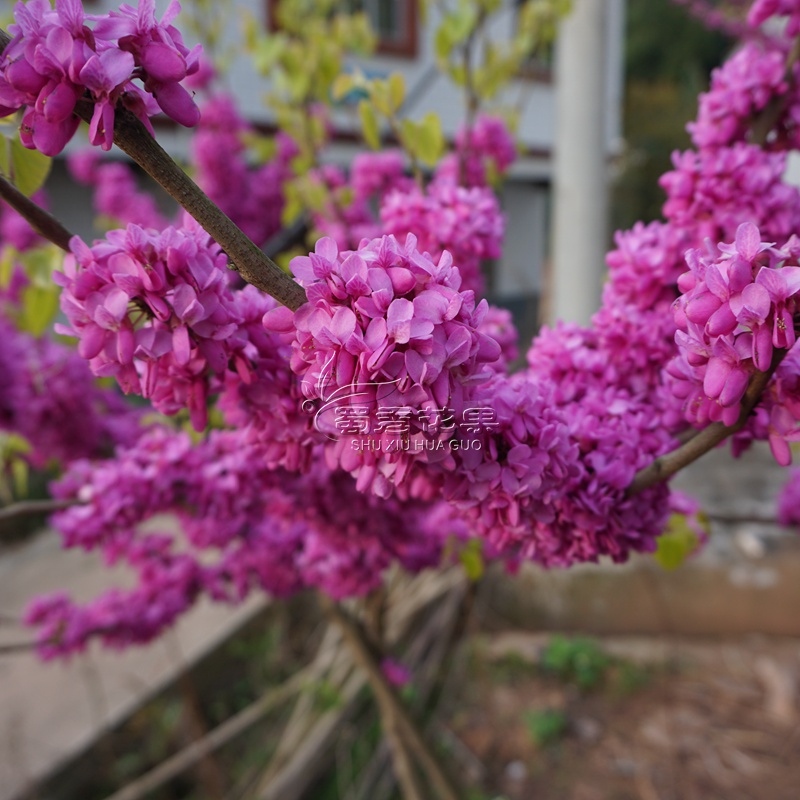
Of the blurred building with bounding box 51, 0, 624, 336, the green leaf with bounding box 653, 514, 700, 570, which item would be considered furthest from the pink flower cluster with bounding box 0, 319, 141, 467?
the blurred building with bounding box 51, 0, 624, 336

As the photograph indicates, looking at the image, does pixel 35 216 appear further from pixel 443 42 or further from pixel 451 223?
pixel 443 42

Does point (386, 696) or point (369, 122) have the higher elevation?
point (369, 122)

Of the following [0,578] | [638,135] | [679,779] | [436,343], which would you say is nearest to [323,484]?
[436,343]

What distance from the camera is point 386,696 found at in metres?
1.35

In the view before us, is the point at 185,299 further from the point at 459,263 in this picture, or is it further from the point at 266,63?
the point at 266,63

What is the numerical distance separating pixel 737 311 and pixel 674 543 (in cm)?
52

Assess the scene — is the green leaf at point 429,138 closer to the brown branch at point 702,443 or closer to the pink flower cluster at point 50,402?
the brown branch at point 702,443

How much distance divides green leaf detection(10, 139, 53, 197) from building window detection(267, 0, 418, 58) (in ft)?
14.9

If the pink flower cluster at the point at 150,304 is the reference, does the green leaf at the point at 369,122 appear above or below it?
above

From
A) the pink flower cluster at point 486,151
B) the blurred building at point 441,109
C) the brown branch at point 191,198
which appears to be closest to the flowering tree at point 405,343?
the brown branch at point 191,198

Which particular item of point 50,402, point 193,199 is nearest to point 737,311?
point 193,199

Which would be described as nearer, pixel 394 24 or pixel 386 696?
pixel 386 696

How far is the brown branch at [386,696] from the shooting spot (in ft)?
4.38

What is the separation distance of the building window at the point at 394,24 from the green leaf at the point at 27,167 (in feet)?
14.9
